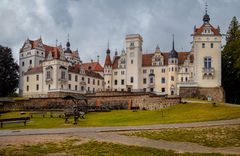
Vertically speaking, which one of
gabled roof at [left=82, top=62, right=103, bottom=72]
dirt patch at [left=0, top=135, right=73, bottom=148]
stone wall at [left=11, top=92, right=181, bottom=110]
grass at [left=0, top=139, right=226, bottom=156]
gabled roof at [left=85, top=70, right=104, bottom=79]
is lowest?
grass at [left=0, top=139, right=226, bottom=156]

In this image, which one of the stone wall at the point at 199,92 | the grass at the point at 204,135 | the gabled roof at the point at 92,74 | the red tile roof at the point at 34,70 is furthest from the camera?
the gabled roof at the point at 92,74

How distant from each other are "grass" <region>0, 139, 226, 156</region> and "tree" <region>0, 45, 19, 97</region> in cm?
6252

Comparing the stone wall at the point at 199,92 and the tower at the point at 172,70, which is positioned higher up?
the tower at the point at 172,70

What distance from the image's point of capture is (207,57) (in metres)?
63.9

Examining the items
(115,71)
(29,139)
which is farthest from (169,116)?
(115,71)

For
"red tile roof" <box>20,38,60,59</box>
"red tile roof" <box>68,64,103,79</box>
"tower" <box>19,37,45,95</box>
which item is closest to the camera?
"red tile roof" <box>20,38,60,59</box>

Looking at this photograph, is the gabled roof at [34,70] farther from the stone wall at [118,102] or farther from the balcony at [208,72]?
the balcony at [208,72]

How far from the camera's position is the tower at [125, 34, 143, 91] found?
265 ft

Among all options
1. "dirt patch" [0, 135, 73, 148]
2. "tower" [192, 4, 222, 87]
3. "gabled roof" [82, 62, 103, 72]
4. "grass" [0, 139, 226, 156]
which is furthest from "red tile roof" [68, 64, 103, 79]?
"grass" [0, 139, 226, 156]

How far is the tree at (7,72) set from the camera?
3081 inches

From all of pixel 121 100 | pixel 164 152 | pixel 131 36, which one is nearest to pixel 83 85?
pixel 131 36

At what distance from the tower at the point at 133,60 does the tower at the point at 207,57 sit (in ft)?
62.5

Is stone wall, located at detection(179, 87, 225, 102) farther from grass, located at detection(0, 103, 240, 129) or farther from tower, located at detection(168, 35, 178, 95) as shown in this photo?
tower, located at detection(168, 35, 178, 95)

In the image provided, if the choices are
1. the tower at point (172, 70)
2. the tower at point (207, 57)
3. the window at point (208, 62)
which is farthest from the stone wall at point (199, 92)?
the tower at point (172, 70)
